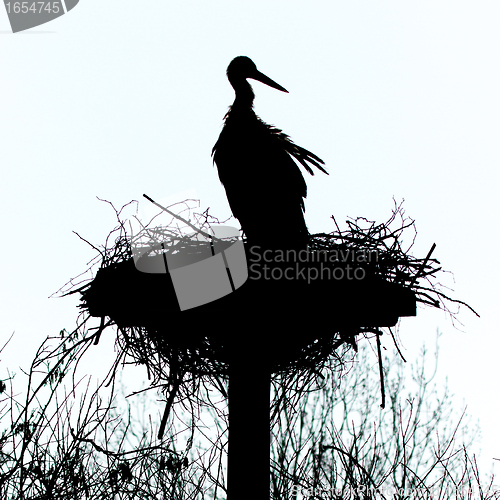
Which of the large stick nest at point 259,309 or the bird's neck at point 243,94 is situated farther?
the bird's neck at point 243,94

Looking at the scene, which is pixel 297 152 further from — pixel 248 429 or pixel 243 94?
pixel 248 429

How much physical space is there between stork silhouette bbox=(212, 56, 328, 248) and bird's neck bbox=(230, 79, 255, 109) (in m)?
0.19

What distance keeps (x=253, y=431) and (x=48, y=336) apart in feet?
3.37

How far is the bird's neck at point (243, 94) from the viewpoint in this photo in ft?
13.9

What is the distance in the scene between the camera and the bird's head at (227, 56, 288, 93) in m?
4.46

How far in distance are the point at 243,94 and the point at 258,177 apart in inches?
Answer: 34.8

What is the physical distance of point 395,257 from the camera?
2922mm

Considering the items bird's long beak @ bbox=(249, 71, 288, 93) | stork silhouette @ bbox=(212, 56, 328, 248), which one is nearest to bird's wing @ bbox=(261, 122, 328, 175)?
stork silhouette @ bbox=(212, 56, 328, 248)

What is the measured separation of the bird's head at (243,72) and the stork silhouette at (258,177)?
51 cm

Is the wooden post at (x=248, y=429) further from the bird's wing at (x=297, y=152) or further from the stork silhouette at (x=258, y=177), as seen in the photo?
the bird's wing at (x=297, y=152)

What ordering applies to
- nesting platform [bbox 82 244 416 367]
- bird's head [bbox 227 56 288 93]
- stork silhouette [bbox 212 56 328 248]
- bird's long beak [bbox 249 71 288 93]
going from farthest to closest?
bird's long beak [bbox 249 71 288 93], bird's head [bbox 227 56 288 93], stork silhouette [bbox 212 56 328 248], nesting platform [bbox 82 244 416 367]

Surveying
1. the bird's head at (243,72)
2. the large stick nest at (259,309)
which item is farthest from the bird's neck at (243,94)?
the large stick nest at (259,309)

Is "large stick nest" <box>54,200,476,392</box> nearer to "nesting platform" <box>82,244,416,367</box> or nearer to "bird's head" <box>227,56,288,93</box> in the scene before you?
"nesting platform" <box>82,244,416,367</box>

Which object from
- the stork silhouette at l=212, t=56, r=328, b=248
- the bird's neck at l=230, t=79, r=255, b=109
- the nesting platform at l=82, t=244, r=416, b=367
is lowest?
the nesting platform at l=82, t=244, r=416, b=367
